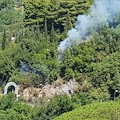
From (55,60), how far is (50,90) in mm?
2241

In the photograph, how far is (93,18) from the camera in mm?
35562

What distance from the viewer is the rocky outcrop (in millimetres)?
31000

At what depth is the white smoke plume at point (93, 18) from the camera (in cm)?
3444

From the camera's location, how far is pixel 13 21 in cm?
4372

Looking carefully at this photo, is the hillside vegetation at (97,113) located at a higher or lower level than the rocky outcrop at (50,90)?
lower

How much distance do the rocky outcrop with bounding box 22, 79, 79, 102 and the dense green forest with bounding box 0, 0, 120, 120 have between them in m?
0.37

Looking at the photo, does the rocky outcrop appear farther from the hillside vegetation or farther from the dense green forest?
the hillside vegetation

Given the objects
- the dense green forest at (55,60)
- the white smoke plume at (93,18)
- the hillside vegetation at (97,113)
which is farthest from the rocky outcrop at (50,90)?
the hillside vegetation at (97,113)

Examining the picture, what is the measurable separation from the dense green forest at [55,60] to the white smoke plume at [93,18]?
482mm

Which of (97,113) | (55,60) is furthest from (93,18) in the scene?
(97,113)

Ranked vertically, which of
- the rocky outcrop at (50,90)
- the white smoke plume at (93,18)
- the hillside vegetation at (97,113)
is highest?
the white smoke plume at (93,18)

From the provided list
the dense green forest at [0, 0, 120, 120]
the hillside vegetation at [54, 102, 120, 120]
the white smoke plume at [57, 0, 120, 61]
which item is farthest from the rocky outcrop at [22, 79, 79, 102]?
the hillside vegetation at [54, 102, 120, 120]

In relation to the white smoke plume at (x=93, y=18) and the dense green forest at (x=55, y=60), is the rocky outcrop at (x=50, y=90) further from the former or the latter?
the white smoke plume at (x=93, y=18)

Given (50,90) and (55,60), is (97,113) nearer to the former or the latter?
(50,90)
